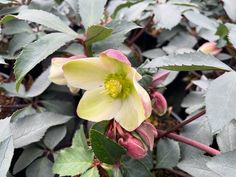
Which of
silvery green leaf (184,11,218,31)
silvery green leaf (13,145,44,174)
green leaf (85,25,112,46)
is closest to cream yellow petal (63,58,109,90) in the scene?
→ green leaf (85,25,112,46)

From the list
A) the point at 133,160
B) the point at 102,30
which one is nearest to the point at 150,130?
the point at 133,160

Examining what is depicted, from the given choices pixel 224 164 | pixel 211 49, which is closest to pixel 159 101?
pixel 224 164

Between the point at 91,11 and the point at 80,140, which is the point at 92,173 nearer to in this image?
the point at 80,140

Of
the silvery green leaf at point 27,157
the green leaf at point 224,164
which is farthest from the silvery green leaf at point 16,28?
the green leaf at point 224,164

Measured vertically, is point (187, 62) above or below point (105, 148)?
above

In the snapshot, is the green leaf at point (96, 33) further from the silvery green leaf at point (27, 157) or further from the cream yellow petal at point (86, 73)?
the silvery green leaf at point (27, 157)

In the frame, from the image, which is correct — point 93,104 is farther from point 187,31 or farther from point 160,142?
point 187,31
